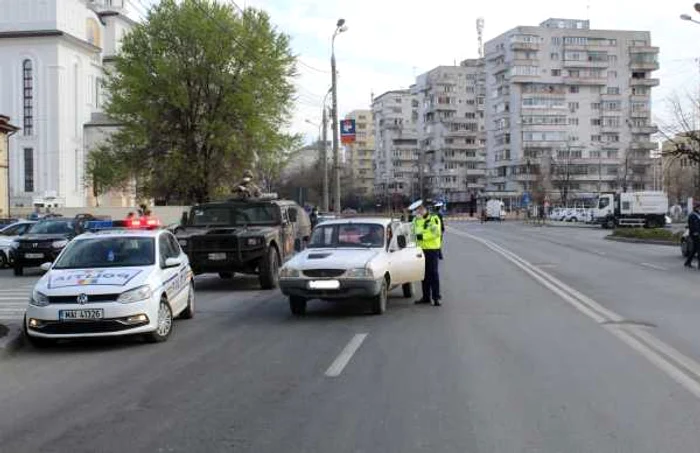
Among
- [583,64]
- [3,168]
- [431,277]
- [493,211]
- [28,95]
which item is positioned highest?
[583,64]

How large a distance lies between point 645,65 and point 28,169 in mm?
94310

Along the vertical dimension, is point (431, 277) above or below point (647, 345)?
above

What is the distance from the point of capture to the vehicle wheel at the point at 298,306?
12.8m

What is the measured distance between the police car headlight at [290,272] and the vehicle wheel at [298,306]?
1.85 feet

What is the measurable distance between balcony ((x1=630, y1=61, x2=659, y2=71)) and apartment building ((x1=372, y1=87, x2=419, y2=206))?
41.9 meters

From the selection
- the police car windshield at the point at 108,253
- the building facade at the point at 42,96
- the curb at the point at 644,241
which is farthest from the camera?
the building facade at the point at 42,96

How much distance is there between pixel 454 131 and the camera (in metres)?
144

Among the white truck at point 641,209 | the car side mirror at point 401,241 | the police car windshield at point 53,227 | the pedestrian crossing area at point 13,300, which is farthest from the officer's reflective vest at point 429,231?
the white truck at point 641,209

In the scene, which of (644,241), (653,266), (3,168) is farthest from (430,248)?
(3,168)

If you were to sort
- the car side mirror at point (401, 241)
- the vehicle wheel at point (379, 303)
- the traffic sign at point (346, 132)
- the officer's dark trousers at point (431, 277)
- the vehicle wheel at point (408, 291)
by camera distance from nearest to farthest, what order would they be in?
1. the vehicle wheel at point (379, 303)
2. the car side mirror at point (401, 241)
3. the officer's dark trousers at point (431, 277)
4. the vehicle wheel at point (408, 291)
5. the traffic sign at point (346, 132)

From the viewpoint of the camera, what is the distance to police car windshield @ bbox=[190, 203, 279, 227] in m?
19.1

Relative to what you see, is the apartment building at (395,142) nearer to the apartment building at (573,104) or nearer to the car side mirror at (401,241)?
the apartment building at (573,104)

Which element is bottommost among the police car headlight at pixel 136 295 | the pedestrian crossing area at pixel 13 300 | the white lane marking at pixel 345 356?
the pedestrian crossing area at pixel 13 300

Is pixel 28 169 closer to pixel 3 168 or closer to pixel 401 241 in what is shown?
pixel 3 168
